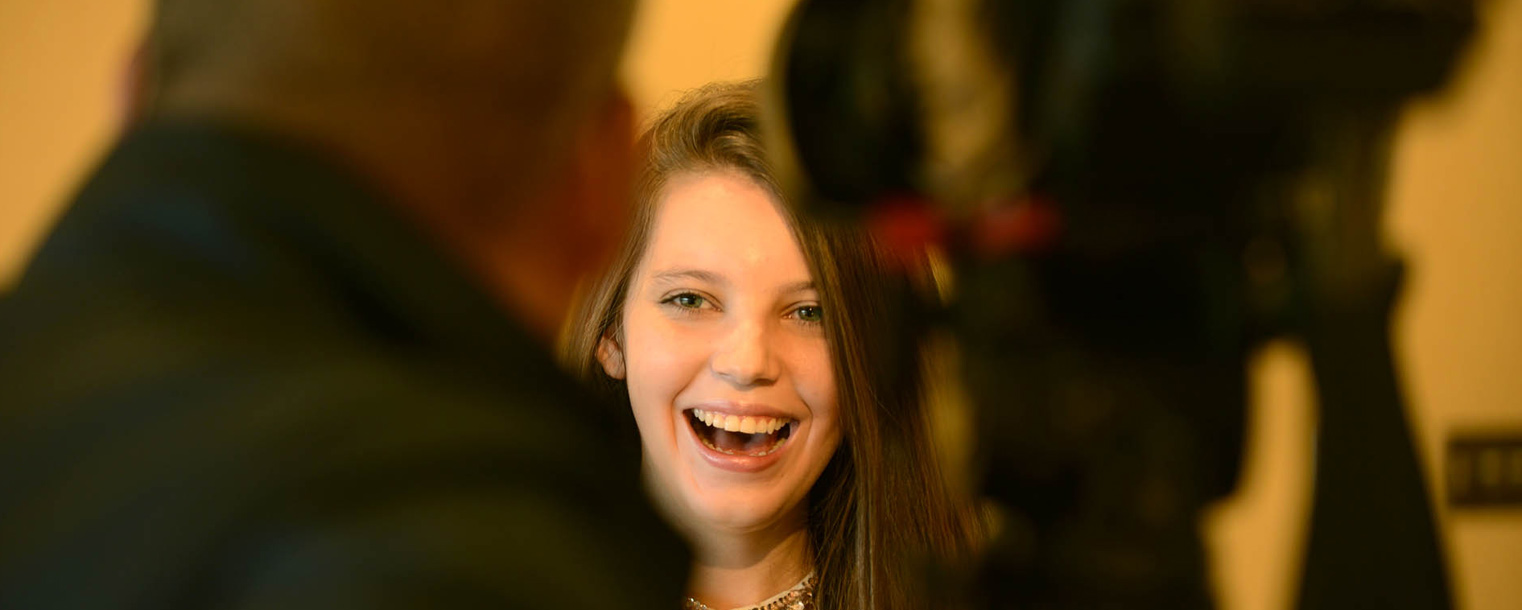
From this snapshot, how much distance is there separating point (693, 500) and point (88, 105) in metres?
1.03

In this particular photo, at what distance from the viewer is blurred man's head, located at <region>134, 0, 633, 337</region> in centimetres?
36

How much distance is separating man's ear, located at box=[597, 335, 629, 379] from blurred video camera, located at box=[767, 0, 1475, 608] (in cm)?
119

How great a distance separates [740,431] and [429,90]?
1.07m

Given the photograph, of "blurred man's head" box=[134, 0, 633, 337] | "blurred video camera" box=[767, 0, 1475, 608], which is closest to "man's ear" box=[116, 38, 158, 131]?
"blurred man's head" box=[134, 0, 633, 337]

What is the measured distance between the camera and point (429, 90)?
363 millimetres

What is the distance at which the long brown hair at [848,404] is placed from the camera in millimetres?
1374

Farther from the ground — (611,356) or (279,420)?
(611,356)

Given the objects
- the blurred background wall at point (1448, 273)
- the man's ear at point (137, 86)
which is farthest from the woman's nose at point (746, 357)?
the man's ear at point (137, 86)

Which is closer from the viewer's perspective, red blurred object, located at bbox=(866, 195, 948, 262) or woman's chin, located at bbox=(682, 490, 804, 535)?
red blurred object, located at bbox=(866, 195, 948, 262)

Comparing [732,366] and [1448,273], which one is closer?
[732,366]

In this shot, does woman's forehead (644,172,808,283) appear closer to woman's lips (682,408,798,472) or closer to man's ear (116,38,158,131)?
woman's lips (682,408,798,472)

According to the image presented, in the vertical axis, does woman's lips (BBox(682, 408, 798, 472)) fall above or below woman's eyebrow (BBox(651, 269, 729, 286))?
below

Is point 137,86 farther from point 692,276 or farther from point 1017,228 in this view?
point 692,276

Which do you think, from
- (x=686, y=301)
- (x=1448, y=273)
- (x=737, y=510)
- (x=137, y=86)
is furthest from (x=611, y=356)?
(x=1448, y=273)
